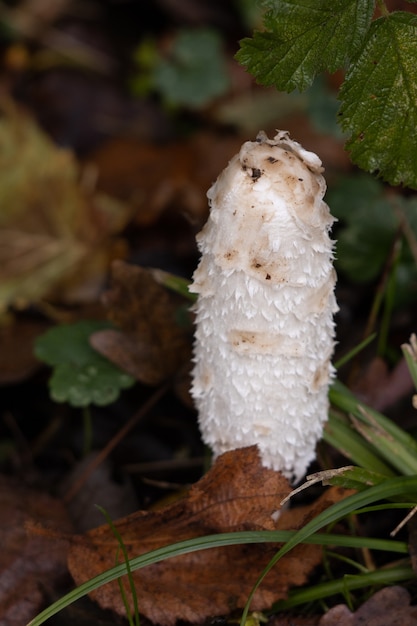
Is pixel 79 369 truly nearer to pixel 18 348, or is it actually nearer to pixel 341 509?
pixel 18 348

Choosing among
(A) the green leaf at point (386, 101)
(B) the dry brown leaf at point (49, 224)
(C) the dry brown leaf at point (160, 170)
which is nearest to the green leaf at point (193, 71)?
(C) the dry brown leaf at point (160, 170)

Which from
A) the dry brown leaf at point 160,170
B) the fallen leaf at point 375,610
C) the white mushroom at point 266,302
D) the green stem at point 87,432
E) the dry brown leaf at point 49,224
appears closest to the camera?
the white mushroom at point 266,302

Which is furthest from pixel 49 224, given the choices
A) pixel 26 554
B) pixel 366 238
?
pixel 26 554

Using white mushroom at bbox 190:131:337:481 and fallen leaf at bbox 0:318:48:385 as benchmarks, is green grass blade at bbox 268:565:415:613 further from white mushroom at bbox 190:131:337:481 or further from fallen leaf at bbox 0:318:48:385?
fallen leaf at bbox 0:318:48:385

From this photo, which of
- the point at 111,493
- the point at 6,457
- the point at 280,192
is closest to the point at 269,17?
the point at 280,192

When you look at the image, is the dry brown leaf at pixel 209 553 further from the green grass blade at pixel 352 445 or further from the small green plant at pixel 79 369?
the small green plant at pixel 79 369

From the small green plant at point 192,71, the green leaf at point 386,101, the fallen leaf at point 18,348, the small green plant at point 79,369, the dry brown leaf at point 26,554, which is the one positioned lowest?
the fallen leaf at point 18,348

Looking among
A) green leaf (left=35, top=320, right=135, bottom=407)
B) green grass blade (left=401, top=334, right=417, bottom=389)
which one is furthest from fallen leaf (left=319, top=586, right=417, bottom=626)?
green leaf (left=35, top=320, right=135, bottom=407)
